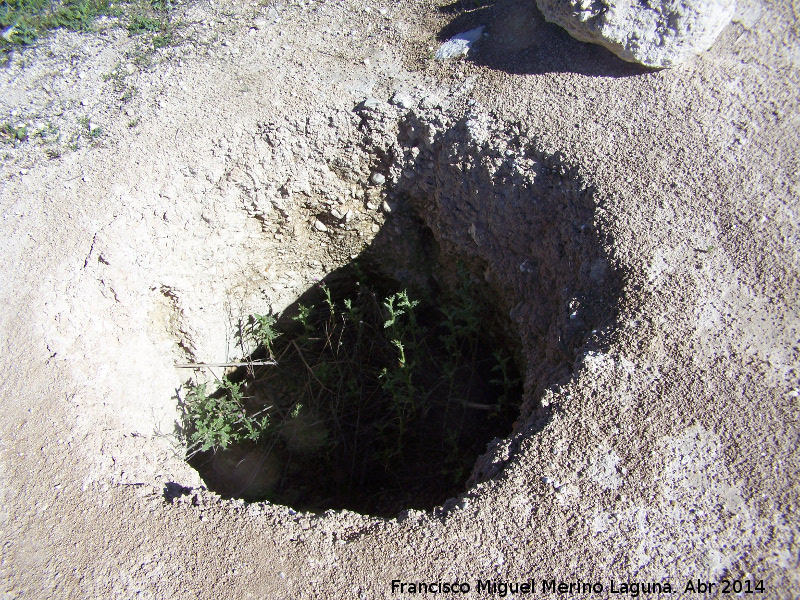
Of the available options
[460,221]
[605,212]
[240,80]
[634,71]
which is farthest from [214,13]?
[605,212]

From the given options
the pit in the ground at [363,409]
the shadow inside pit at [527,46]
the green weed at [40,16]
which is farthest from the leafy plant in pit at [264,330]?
the green weed at [40,16]

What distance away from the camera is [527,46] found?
3246 millimetres

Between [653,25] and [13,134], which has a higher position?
[653,25]

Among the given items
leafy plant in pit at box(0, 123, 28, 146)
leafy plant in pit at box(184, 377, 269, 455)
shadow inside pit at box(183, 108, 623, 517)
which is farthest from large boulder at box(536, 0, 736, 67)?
leafy plant in pit at box(0, 123, 28, 146)

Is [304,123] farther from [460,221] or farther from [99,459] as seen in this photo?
[99,459]

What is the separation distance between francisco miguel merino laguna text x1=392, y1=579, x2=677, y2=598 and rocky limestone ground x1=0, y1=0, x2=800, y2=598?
0.06ft

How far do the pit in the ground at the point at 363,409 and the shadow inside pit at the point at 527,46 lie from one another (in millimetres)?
1306

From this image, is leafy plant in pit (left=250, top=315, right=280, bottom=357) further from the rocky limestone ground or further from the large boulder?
the large boulder

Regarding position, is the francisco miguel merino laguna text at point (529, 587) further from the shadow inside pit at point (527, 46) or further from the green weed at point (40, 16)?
the green weed at point (40, 16)

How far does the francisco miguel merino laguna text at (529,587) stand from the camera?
169 cm

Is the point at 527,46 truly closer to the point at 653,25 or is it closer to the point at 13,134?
the point at 653,25

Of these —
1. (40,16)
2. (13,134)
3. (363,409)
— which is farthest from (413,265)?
(40,16)

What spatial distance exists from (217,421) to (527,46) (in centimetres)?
284

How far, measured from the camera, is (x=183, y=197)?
10.2 ft
